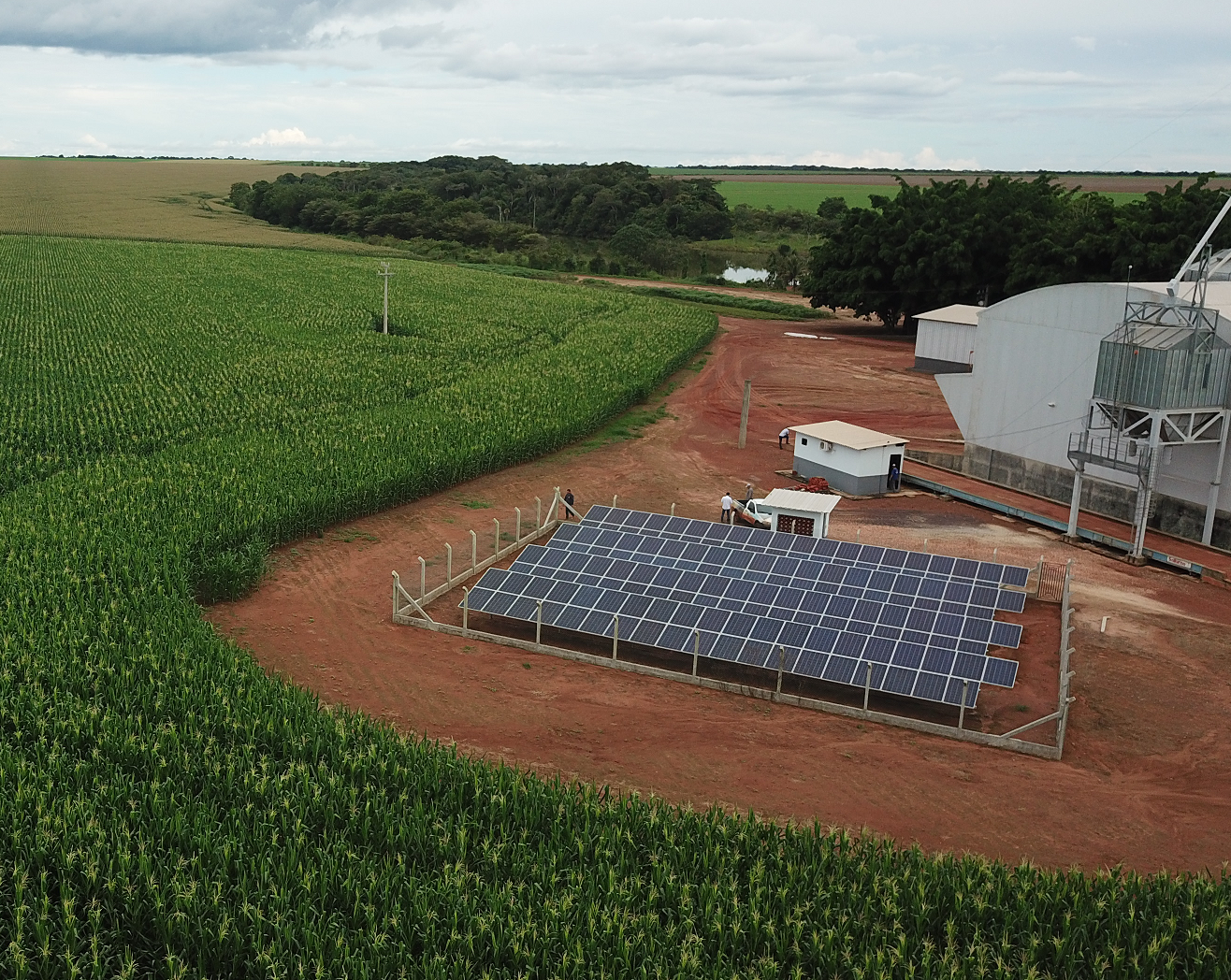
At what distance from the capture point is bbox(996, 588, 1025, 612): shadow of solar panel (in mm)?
23031

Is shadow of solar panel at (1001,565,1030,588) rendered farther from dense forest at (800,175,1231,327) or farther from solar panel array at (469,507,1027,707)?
dense forest at (800,175,1231,327)

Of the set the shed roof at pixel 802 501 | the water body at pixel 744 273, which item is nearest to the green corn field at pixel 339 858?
the shed roof at pixel 802 501

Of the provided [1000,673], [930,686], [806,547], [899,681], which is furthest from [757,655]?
[806,547]

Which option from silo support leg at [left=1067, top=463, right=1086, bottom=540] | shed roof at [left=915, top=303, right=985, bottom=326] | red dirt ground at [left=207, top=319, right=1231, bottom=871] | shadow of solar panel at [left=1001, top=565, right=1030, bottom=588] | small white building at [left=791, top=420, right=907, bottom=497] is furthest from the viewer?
shed roof at [left=915, top=303, right=985, bottom=326]

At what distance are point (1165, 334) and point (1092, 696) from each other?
12012mm

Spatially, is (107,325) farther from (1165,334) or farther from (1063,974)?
(1063,974)

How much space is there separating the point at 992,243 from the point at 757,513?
4351 cm

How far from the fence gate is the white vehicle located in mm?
6654

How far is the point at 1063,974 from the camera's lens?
1149 cm

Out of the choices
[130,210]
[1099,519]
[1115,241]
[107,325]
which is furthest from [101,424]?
[130,210]

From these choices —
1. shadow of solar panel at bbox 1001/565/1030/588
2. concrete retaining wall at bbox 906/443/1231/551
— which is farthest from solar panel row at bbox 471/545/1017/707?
concrete retaining wall at bbox 906/443/1231/551

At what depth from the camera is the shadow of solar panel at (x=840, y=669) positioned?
19.5m

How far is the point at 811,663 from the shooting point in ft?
65.5

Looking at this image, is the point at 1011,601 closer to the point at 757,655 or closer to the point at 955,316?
the point at 757,655
